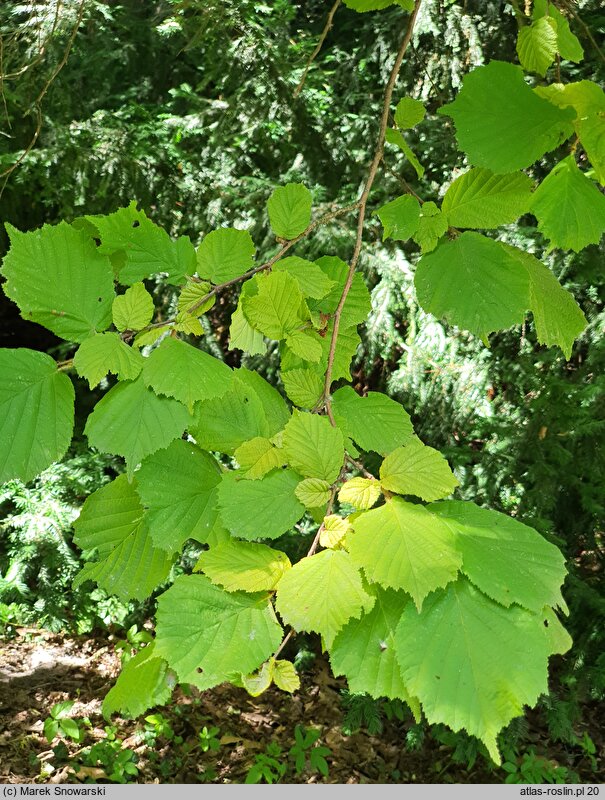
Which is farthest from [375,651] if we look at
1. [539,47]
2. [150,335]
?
[539,47]

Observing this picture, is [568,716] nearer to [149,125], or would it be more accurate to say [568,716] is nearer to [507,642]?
[507,642]

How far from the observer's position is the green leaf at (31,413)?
28.5 inches

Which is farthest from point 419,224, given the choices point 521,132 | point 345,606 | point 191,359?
point 345,606

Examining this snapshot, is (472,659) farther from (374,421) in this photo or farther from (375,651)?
(374,421)

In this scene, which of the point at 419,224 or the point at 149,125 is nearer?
the point at 419,224

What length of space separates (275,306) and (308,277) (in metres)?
0.07

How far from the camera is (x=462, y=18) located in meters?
3.11

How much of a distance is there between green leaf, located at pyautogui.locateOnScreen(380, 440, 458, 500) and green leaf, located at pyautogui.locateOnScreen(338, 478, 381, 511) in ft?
0.05

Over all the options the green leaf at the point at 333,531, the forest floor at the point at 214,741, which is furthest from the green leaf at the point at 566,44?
the forest floor at the point at 214,741

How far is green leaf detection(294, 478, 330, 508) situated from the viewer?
0.70 m

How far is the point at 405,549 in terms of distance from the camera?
2.11 ft

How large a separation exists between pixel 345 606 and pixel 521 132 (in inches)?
23.6

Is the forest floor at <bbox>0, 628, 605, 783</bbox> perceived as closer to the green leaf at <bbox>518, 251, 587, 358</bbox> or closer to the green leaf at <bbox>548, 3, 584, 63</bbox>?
the green leaf at <bbox>518, 251, 587, 358</bbox>

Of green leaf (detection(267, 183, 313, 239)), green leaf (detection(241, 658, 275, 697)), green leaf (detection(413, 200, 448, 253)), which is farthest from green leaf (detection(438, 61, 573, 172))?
green leaf (detection(241, 658, 275, 697))
